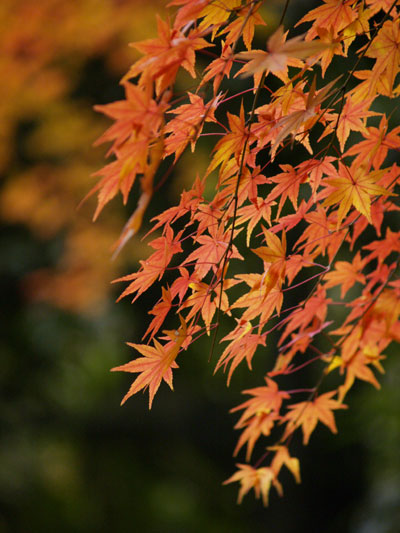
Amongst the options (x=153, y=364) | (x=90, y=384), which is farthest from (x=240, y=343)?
(x=90, y=384)

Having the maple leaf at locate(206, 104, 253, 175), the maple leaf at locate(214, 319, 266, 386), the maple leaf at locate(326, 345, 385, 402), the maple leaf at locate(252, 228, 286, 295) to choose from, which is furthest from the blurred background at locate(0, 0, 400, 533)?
the maple leaf at locate(206, 104, 253, 175)

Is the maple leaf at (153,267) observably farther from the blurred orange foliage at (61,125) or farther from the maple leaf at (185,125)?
the blurred orange foliage at (61,125)

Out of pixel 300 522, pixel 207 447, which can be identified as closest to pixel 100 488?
pixel 207 447

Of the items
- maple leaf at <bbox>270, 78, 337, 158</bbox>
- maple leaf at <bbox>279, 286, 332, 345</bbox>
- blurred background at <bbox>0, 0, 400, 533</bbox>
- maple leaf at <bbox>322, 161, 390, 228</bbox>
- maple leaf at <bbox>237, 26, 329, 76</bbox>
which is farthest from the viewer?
blurred background at <bbox>0, 0, 400, 533</bbox>

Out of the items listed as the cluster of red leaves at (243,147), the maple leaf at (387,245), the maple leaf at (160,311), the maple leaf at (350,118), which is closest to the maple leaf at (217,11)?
the cluster of red leaves at (243,147)

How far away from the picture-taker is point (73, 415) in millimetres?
3547

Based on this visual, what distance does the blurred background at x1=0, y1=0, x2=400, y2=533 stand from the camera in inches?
111

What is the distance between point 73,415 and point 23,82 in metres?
1.90

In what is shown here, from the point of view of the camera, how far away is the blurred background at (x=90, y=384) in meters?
2.82

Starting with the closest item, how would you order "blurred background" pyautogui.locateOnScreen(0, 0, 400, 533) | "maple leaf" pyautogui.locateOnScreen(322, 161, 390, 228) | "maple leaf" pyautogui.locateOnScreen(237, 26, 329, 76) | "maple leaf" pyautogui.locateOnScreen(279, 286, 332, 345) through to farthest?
"maple leaf" pyautogui.locateOnScreen(237, 26, 329, 76) → "maple leaf" pyautogui.locateOnScreen(322, 161, 390, 228) → "maple leaf" pyautogui.locateOnScreen(279, 286, 332, 345) → "blurred background" pyautogui.locateOnScreen(0, 0, 400, 533)

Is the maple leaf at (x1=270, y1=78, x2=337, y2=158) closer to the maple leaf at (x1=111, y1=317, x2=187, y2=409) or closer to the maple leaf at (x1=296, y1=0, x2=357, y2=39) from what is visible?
the maple leaf at (x1=296, y1=0, x2=357, y2=39)

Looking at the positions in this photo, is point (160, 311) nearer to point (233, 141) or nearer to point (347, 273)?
point (233, 141)

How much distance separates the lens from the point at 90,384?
428 centimetres

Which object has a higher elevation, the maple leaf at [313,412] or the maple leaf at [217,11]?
the maple leaf at [217,11]
